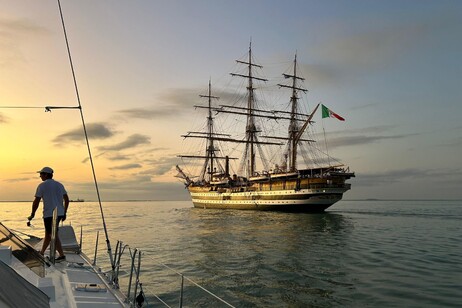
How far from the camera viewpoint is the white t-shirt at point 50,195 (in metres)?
7.23

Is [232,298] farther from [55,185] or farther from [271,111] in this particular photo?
[271,111]

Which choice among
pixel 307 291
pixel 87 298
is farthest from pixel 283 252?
pixel 87 298

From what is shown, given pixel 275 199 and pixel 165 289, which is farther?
pixel 275 199

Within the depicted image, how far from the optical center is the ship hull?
54875 mm

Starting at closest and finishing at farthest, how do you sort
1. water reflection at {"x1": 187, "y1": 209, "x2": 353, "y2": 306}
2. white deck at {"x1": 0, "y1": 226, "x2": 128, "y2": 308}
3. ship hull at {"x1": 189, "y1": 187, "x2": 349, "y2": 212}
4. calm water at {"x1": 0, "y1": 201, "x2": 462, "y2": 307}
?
white deck at {"x1": 0, "y1": 226, "x2": 128, "y2": 308} → calm water at {"x1": 0, "y1": 201, "x2": 462, "y2": 307} → water reflection at {"x1": 187, "y1": 209, "x2": 353, "y2": 306} → ship hull at {"x1": 189, "y1": 187, "x2": 349, "y2": 212}

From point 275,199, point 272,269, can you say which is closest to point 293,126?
point 275,199

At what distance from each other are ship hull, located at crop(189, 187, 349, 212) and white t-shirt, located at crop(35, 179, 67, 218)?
165 feet

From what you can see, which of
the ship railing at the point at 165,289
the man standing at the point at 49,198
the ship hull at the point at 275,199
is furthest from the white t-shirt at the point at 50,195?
the ship hull at the point at 275,199

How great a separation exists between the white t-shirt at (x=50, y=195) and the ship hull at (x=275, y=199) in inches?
1978

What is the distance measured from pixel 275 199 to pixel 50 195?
5558 centimetres

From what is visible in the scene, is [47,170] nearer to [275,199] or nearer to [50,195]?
[50,195]

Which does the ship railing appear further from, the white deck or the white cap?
the white cap

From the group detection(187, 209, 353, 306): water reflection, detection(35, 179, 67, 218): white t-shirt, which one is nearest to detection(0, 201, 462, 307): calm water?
detection(187, 209, 353, 306): water reflection

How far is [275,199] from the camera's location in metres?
61.2
